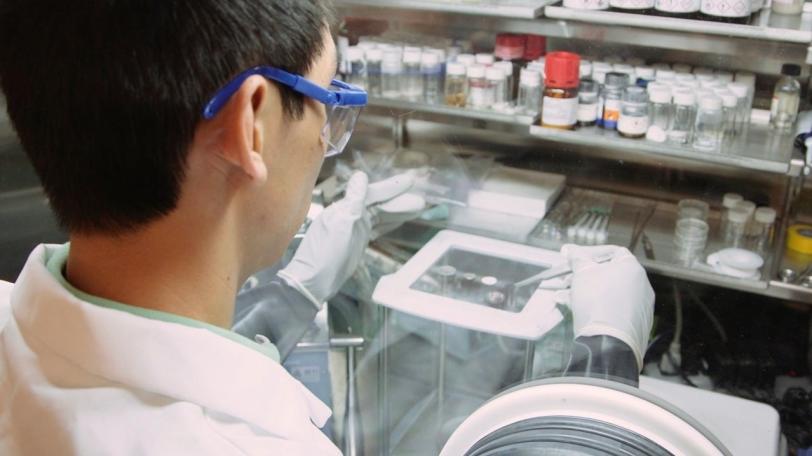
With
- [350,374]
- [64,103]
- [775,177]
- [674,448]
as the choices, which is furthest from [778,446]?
[64,103]

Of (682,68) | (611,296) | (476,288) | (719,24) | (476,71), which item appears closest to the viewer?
(611,296)

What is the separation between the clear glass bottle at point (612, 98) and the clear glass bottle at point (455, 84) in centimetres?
34

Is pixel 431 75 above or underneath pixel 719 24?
underneath

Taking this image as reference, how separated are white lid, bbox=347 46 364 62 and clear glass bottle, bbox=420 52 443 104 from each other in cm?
17

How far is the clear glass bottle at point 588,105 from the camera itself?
1.69 metres

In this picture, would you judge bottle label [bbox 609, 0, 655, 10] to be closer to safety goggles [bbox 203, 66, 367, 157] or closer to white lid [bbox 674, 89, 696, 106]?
white lid [bbox 674, 89, 696, 106]

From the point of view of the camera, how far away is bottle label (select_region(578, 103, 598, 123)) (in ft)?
5.57

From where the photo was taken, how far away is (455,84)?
6.16 feet

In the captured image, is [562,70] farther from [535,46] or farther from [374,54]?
[374,54]

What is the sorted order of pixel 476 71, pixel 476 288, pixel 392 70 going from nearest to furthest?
pixel 476 288 < pixel 476 71 < pixel 392 70

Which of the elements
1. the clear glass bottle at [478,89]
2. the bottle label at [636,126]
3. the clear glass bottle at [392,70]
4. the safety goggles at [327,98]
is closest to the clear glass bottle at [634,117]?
the bottle label at [636,126]

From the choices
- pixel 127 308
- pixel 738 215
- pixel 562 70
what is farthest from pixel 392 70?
pixel 127 308

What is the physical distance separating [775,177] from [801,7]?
35 cm

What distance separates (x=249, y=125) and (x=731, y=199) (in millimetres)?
1263
